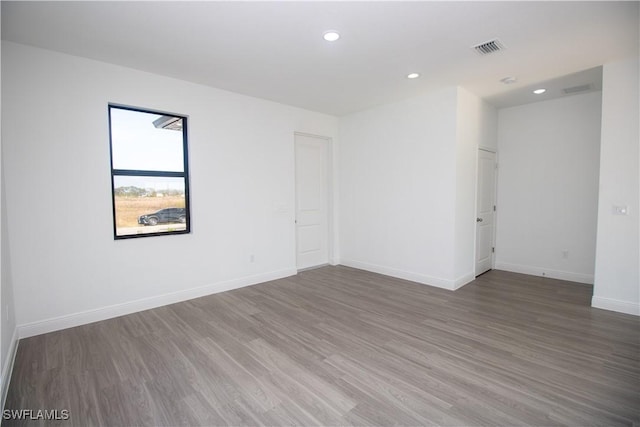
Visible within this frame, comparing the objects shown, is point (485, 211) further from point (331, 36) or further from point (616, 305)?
point (331, 36)

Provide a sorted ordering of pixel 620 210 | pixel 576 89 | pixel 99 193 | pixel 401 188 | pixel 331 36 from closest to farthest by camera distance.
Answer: pixel 331 36 < pixel 99 193 < pixel 620 210 < pixel 576 89 < pixel 401 188

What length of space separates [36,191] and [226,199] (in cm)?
197

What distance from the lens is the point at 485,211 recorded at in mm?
5246

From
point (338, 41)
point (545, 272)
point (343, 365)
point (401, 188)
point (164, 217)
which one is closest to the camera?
point (343, 365)

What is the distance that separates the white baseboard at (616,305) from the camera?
3.42 meters

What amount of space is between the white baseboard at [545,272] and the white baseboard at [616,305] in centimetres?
121

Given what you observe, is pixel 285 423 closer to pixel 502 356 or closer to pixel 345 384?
pixel 345 384

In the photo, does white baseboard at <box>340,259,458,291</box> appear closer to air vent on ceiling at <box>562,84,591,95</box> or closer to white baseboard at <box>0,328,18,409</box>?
air vent on ceiling at <box>562,84,591,95</box>

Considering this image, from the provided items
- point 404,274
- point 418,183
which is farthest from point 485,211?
point 404,274

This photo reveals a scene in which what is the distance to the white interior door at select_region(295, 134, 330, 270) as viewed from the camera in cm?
551

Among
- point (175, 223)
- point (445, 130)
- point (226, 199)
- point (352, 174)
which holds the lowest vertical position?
point (175, 223)

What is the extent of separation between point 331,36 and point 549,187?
435 centimetres

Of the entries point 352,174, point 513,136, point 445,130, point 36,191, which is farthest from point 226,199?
point 513,136

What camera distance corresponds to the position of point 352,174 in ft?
18.7
